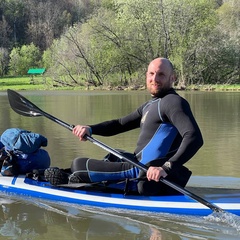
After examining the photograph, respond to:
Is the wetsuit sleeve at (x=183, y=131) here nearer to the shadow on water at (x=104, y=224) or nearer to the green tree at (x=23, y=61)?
the shadow on water at (x=104, y=224)

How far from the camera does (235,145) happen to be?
8031 millimetres

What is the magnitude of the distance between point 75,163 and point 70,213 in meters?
0.45

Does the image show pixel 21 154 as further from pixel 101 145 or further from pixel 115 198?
pixel 115 198

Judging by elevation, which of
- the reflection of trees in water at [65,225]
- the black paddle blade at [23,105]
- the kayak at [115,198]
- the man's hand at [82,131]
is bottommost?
the reflection of trees in water at [65,225]

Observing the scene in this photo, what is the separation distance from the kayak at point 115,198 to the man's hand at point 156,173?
442 mm

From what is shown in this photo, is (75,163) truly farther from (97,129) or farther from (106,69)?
(106,69)

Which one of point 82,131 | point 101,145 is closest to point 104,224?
point 101,145

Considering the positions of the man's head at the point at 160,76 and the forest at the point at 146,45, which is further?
the forest at the point at 146,45

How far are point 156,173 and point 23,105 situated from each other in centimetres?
232

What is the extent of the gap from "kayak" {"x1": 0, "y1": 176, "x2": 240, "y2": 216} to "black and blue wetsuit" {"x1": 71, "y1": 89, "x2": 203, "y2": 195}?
0.12 metres

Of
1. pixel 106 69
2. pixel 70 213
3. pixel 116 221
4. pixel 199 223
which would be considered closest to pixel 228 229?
pixel 199 223

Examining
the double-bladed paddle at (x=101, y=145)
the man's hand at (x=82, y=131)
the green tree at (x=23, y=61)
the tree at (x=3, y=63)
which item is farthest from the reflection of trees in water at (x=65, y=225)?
the tree at (x=3, y=63)

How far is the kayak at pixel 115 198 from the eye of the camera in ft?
13.0

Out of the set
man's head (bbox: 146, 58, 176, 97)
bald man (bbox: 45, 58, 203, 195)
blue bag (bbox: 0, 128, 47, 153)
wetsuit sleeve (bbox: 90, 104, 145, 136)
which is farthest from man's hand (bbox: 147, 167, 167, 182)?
blue bag (bbox: 0, 128, 47, 153)
